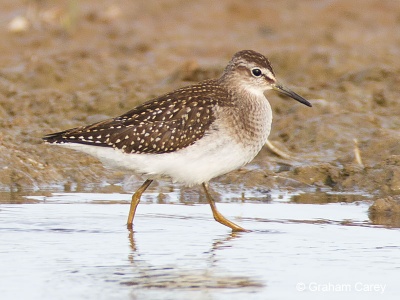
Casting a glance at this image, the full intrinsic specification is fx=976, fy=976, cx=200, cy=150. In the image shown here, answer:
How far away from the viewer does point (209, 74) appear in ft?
48.3

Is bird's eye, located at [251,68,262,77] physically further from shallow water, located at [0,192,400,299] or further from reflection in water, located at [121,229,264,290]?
reflection in water, located at [121,229,264,290]

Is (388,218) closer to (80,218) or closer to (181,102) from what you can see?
(181,102)

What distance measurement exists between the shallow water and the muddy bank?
3.07 ft

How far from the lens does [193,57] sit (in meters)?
17.0

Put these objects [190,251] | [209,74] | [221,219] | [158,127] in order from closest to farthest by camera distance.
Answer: [190,251], [158,127], [221,219], [209,74]

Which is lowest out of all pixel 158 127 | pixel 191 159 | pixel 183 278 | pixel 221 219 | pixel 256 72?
pixel 183 278

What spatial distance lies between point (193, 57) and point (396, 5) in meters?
4.78

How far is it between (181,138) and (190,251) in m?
1.36

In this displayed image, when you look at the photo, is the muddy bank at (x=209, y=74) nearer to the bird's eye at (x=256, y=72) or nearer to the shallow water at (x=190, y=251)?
the shallow water at (x=190, y=251)

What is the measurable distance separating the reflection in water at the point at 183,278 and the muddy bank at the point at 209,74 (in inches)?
150

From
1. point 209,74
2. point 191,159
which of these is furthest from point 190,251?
point 209,74

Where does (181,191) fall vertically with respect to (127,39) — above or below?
below

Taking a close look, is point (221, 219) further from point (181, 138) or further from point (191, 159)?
point (181, 138)

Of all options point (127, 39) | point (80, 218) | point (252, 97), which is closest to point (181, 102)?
point (252, 97)
